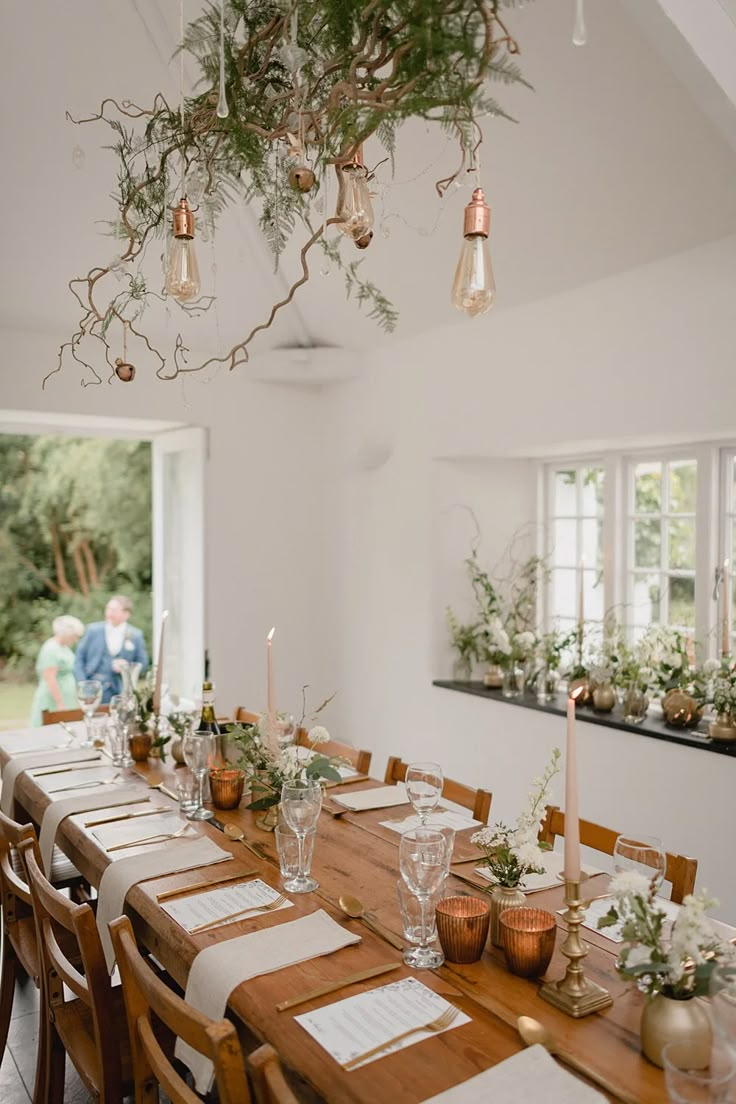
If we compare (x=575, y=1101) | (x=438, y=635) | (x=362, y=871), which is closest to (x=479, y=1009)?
(x=575, y=1101)

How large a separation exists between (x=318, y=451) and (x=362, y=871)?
331 centimetres

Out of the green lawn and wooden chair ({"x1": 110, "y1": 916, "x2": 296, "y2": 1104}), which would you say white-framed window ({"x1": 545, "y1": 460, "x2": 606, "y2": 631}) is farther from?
the green lawn

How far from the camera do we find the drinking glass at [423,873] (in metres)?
1.56

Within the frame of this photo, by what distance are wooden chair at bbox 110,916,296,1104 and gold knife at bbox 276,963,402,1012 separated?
0.16 metres

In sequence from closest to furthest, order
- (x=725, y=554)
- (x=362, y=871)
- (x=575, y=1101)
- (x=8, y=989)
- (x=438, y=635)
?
(x=575, y=1101)
(x=362, y=871)
(x=8, y=989)
(x=725, y=554)
(x=438, y=635)

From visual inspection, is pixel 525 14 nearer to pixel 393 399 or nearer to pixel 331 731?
pixel 393 399

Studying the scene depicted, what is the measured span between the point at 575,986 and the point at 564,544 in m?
2.90

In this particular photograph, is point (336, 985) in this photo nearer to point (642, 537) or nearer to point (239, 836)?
point (239, 836)

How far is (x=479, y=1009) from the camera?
1.41m

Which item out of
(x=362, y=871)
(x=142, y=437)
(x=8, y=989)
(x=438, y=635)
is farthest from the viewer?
(x=142, y=437)

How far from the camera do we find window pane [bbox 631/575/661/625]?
3633 mm

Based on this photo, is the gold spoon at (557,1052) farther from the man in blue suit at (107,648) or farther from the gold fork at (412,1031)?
the man in blue suit at (107,648)

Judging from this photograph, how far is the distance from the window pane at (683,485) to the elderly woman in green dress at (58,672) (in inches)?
144

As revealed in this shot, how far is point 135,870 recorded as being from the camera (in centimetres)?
197
